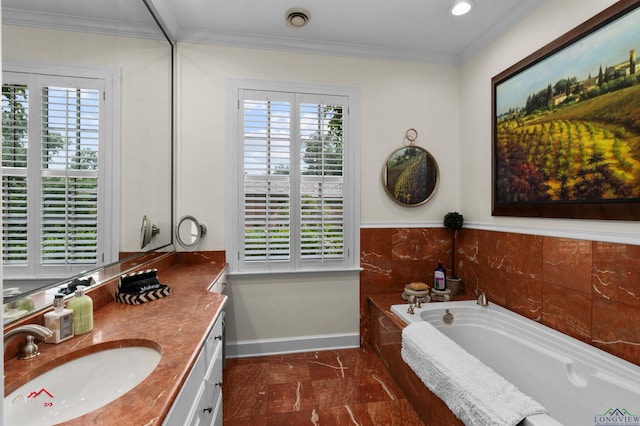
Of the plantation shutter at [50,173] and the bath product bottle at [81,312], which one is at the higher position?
the plantation shutter at [50,173]

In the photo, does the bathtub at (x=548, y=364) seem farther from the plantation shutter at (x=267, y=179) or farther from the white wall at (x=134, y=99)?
the white wall at (x=134, y=99)

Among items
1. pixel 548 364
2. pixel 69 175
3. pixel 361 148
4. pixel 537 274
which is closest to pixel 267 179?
pixel 361 148

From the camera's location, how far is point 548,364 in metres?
1.87

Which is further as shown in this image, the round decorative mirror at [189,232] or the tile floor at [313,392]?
the round decorative mirror at [189,232]

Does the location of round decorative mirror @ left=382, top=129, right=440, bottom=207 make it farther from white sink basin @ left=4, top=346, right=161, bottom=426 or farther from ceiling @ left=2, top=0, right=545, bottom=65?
white sink basin @ left=4, top=346, right=161, bottom=426

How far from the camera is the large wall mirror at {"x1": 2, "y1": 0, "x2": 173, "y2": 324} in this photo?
107cm

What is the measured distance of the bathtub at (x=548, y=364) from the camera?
1536 millimetres

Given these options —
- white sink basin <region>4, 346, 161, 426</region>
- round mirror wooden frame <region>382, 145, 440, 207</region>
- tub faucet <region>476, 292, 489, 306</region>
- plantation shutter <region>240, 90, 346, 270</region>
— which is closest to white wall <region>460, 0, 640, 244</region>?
round mirror wooden frame <region>382, 145, 440, 207</region>

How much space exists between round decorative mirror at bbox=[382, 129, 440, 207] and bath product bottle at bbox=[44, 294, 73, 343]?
7.83 feet

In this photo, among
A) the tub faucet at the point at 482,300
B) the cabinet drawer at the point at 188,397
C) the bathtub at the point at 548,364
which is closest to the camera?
the cabinet drawer at the point at 188,397

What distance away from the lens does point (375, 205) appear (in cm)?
287

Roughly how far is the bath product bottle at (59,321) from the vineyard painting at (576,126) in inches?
103

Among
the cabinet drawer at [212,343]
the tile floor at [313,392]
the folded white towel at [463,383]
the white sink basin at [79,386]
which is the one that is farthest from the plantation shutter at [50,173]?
the folded white towel at [463,383]

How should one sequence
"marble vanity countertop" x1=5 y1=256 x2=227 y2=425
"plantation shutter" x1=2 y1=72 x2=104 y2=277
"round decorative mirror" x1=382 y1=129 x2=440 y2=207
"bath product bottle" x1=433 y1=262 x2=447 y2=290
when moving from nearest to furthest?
"marble vanity countertop" x1=5 y1=256 x2=227 y2=425 → "plantation shutter" x1=2 y1=72 x2=104 y2=277 → "bath product bottle" x1=433 y1=262 x2=447 y2=290 → "round decorative mirror" x1=382 y1=129 x2=440 y2=207
